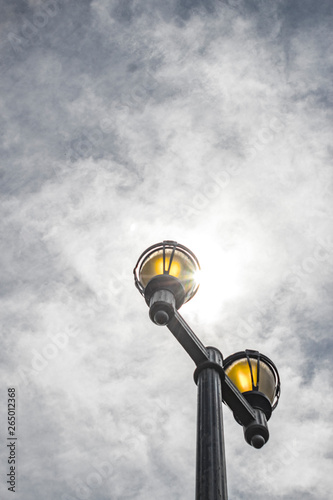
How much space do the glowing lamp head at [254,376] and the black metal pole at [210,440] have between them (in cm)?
59

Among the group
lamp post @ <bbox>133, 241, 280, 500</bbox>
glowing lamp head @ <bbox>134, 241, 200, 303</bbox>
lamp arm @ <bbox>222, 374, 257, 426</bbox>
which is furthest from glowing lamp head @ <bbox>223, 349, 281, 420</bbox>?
glowing lamp head @ <bbox>134, 241, 200, 303</bbox>

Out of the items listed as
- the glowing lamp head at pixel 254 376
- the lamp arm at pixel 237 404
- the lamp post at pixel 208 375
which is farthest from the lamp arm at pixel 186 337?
the glowing lamp head at pixel 254 376

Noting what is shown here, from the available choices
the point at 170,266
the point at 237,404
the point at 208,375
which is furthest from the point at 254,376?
the point at 170,266

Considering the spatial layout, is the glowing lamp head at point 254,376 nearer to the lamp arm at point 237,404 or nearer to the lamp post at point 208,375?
the lamp post at point 208,375

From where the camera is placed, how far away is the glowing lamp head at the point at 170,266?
12.0 feet

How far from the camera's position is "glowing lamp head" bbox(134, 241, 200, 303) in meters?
3.65

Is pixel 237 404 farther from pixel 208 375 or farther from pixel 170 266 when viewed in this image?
pixel 170 266

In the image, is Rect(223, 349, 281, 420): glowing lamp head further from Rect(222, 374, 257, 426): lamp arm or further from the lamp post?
Rect(222, 374, 257, 426): lamp arm

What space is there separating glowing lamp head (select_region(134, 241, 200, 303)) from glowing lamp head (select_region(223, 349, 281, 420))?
30.0 inches

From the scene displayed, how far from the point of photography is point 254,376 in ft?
12.1

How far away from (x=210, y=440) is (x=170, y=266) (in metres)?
1.56

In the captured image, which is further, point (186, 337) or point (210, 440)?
point (186, 337)

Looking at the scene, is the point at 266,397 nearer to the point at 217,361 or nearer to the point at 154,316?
the point at 217,361

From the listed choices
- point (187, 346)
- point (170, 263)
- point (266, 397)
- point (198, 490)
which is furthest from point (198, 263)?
point (198, 490)
